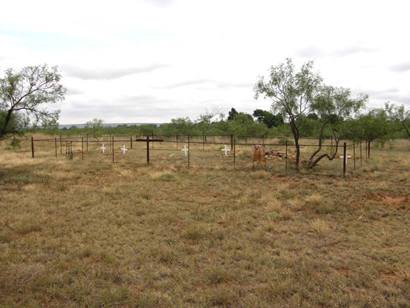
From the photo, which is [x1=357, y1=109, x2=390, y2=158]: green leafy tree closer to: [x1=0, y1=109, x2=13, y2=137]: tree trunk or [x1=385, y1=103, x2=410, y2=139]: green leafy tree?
[x1=385, y1=103, x2=410, y2=139]: green leafy tree

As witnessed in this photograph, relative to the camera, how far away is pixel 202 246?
7207 mm

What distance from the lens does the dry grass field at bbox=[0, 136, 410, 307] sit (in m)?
5.01

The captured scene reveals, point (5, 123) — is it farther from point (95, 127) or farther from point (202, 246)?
point (95, 127)

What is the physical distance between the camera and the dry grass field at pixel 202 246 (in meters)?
5.01

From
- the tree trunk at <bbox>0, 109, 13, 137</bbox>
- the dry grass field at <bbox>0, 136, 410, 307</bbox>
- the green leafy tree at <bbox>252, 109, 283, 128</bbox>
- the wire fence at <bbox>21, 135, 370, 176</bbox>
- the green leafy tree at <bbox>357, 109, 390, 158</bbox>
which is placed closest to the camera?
the dry grass field at <bbox>0, 136, 410, 307</bbox>

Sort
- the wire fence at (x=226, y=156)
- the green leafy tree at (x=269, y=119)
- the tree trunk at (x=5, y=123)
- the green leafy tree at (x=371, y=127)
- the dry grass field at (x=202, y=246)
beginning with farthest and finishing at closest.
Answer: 1. the green leafy tree at (x=371, y=127)
2. the green leafy tree at (x=269, y=119)
3. the wire fence at (x=226, y=156)
4. the tree trunk at (x=5, y=123)
5. the dry grass field at (x=202, y=246)

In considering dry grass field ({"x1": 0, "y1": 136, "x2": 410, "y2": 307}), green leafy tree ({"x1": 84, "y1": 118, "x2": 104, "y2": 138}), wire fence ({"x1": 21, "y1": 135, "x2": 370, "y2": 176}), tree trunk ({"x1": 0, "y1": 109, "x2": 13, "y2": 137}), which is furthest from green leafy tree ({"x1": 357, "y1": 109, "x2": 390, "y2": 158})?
green leafy tree ({"x1": 84, "y1": 118, "x2": 104, "y2": 138})

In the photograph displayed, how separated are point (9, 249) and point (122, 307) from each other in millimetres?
3505

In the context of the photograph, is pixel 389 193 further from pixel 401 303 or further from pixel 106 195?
pixel 106 195

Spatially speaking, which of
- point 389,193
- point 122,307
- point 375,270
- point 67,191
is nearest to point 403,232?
point 375,270

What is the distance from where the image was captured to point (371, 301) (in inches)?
190

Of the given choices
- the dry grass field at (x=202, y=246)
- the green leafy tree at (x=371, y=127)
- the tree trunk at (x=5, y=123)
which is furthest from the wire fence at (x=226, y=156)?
the dry grass field at (x=202, y=246)

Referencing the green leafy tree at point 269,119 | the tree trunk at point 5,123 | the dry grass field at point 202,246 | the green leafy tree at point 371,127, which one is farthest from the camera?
the green leafy tree at point 371,127

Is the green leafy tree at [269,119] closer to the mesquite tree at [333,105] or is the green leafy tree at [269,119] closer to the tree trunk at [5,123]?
the mesquite tree at [333,105]
